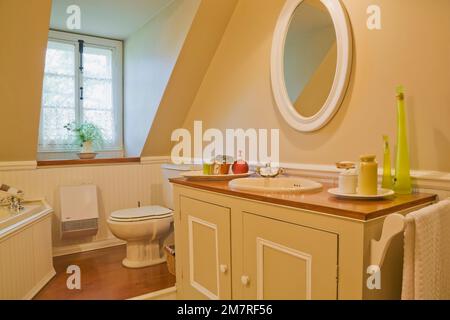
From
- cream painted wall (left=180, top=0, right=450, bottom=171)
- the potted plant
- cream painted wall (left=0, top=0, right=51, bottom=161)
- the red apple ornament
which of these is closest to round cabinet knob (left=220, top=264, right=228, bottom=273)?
the red apple ornament

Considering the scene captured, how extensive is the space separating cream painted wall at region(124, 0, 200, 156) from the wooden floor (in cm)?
107

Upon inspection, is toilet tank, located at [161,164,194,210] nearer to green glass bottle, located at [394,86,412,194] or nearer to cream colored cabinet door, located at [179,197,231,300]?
cream colored cabinet door, located at [179,197,231,300]

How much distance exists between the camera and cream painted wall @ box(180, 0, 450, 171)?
4.03 feet

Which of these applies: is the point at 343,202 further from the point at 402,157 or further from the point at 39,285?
the point at 39,285

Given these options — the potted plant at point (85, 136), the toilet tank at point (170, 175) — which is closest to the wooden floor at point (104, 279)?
the toilet tank at point (170, 175)

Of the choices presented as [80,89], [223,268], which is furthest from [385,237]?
[80,89]

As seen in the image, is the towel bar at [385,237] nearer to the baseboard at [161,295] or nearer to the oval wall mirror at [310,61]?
the oval wall mirror at [310,61]

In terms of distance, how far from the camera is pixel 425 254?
0.96 m

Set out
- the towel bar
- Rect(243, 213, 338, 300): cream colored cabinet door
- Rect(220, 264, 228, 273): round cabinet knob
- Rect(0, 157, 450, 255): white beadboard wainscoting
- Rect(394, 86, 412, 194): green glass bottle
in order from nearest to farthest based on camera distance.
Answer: the towel bar, Rect(243, 213, 338, 300): cream colored cabinet door, Rect(394, 86, 412, 194): green glass bottle, Rect(220, 264, 228, 273): round cabinet knob, Rect(0, 157, 450, 255): white beadboard wainscoting

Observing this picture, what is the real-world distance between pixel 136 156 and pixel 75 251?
102 cm

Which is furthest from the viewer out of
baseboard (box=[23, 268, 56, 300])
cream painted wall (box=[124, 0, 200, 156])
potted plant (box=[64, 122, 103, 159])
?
potted plant (box=[64, 122, 103, 159])
